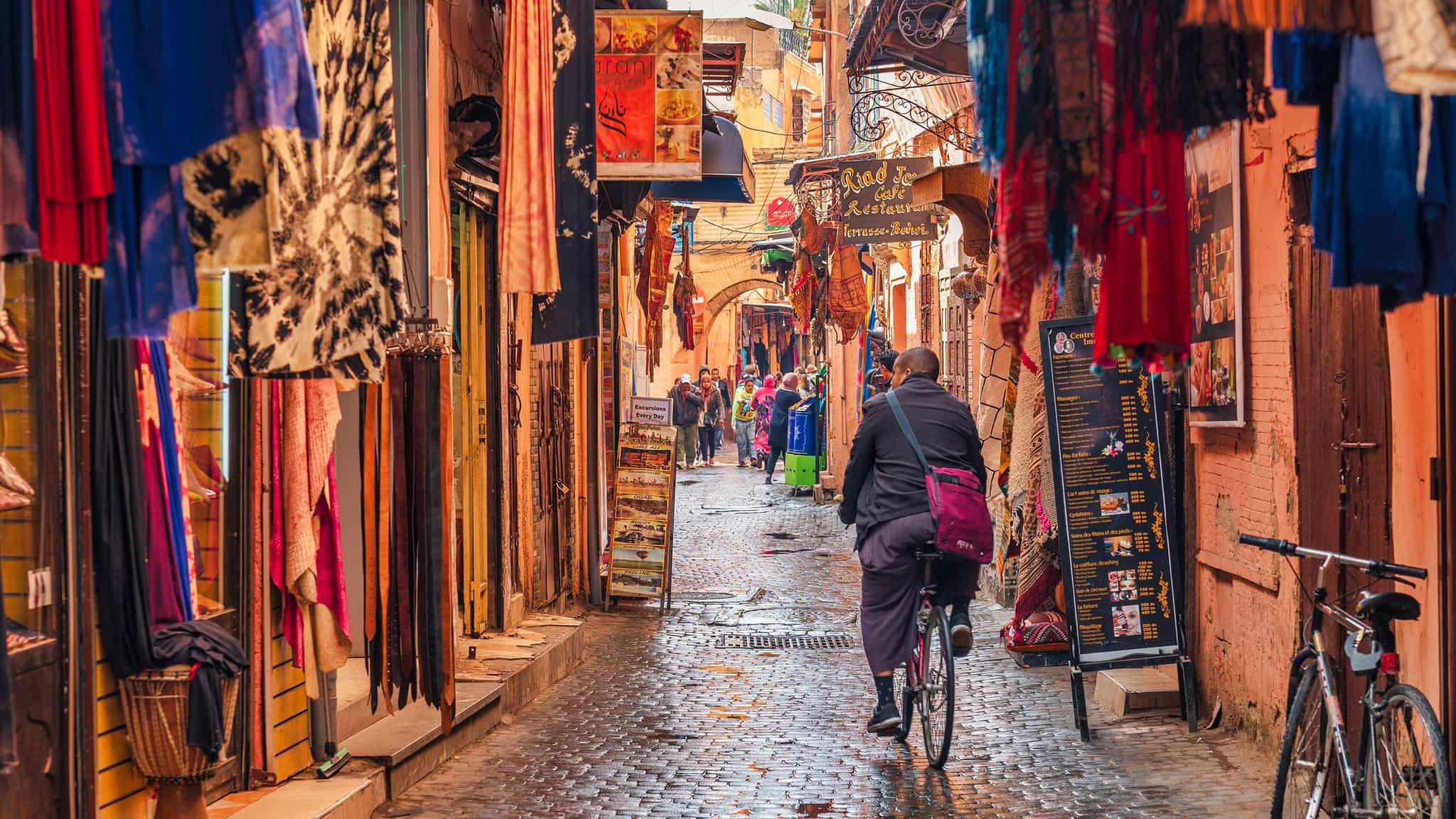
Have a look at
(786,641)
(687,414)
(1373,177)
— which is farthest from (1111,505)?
(687,414)

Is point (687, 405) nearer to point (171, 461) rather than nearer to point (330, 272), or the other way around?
point (171, 461)

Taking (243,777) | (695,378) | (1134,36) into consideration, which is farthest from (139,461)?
(695,378)

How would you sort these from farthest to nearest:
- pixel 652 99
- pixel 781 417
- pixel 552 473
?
pixel 781 417 < pixel 552 473 < pixel 652 99

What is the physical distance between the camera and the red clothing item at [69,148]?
9.89ft

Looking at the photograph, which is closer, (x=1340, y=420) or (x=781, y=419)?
(x=1340, y=420)

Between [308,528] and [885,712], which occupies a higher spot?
[308,528]

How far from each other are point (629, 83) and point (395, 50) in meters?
2.97

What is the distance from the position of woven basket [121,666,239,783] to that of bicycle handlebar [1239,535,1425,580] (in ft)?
11.9

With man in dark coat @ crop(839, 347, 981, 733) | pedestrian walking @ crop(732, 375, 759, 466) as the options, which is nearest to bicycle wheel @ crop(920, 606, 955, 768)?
man in dark coat @ crop(839, 347, 981, 733)

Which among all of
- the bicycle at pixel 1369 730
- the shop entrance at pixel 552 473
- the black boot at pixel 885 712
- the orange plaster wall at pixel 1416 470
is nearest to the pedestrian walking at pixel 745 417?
the shop entrance at pixel 552 473

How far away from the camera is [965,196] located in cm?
1195

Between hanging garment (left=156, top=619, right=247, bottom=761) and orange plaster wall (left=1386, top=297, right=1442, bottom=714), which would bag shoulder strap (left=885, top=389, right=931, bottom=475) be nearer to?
orange plaster wall (left=1386, top=297, right=1442, bottom=714)

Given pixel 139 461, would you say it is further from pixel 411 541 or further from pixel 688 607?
pixel 688 607

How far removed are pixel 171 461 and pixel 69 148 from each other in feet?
7.95
